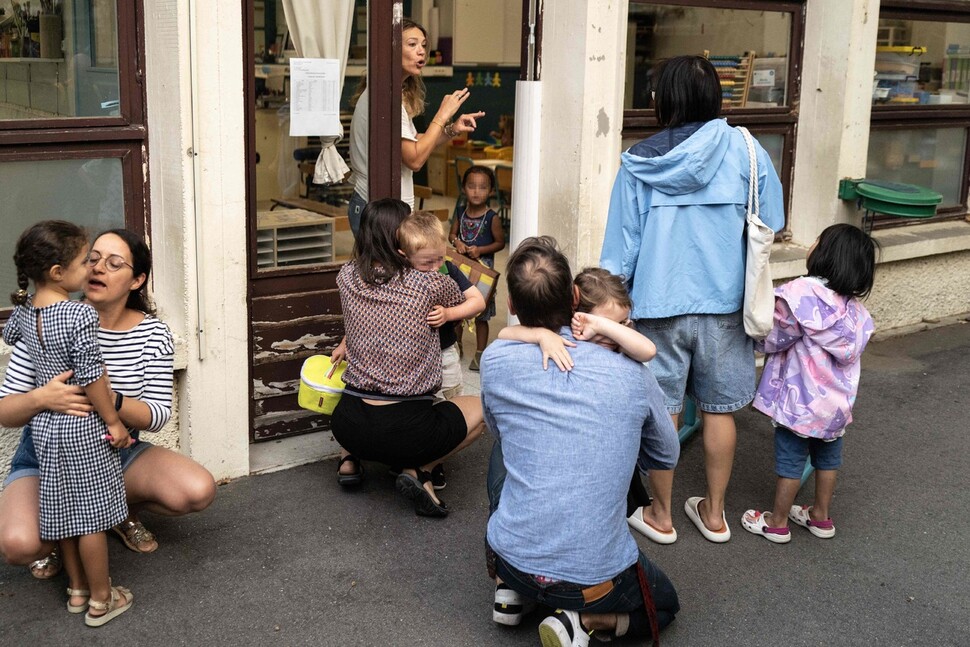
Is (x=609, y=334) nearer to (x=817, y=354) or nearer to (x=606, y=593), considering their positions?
(x=606, y=593)

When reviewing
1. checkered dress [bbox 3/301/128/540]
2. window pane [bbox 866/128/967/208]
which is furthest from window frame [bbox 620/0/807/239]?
checkered dress [bbox 3/301/128/540]

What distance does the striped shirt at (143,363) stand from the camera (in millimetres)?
3814

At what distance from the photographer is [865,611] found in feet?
12.8

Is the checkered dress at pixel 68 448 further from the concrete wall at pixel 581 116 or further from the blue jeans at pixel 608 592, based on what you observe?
the concrete wall at pixel 581 116

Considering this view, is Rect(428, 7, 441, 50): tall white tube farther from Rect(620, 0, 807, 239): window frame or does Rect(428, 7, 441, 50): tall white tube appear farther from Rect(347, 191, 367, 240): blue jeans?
Rect(347, 191, 367, 240): blue jeans

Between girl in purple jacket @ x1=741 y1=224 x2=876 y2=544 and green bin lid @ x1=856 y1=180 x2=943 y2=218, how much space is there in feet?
7.28

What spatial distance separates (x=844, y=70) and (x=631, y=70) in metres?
1.47

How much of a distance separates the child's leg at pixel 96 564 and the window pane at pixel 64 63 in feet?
Result: 5.70

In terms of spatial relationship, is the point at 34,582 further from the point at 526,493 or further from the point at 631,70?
the point at 631,70

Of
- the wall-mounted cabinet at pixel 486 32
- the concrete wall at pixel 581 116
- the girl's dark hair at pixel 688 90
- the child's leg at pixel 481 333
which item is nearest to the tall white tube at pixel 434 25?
the wall-mounted cabinet at pixel 486 32

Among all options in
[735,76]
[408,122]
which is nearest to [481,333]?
[408,122]

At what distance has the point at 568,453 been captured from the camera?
3.23 meters

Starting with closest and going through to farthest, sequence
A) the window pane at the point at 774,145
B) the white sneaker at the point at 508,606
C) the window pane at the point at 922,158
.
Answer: the white sneaker at the point at 508,606 → the window pane at the point at 774,145 → the window pane at the point at 922,158

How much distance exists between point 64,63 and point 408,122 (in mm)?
1573
